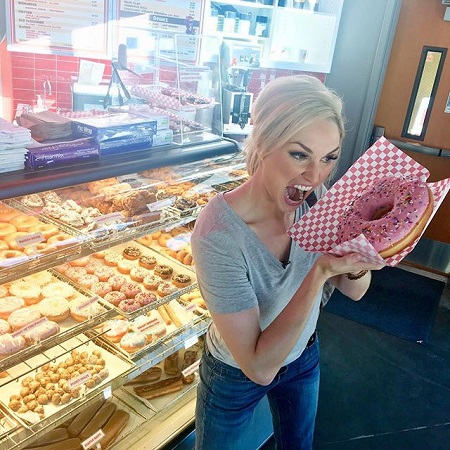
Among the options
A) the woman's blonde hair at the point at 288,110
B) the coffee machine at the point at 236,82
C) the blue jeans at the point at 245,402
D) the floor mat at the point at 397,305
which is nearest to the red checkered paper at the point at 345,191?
the woman's blonde hair at the point at 288,110

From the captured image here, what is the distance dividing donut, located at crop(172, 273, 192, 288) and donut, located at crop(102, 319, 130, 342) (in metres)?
0.33

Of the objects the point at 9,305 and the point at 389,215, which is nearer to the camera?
the point at 389,215

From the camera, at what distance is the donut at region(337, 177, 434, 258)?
4.60 ft

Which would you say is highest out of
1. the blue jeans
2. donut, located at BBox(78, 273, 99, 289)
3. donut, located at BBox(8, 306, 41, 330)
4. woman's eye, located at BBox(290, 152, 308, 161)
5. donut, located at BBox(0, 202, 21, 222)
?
woman's eye, located at BBox(290, 152, 308, 161)

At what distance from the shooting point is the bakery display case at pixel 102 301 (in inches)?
74.9

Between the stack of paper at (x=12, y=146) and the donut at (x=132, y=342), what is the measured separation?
1.04 metres

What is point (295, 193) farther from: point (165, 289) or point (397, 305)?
point (397, 305)

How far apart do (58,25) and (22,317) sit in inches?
90.8

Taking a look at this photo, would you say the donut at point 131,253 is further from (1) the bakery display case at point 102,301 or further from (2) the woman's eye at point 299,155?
(2) the woman's eye at point 299,155

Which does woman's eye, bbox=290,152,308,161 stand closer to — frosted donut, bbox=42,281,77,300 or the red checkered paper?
the red checkered paper

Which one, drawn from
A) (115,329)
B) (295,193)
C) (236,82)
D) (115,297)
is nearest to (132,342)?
(115,329)

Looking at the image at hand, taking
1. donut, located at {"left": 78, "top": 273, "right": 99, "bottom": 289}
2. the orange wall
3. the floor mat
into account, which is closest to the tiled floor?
the floor mat

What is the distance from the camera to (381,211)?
5.09 feet

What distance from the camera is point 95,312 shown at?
86.7 inches
